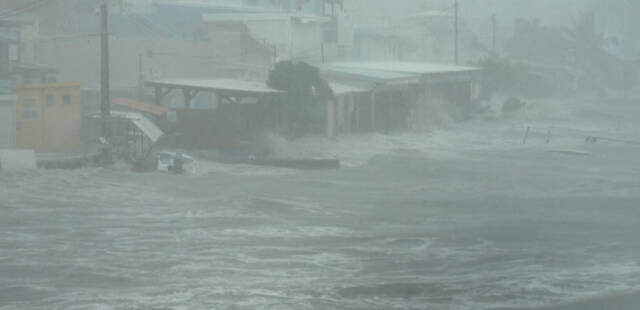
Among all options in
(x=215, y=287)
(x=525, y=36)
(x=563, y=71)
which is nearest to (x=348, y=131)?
(x=215, y=287)

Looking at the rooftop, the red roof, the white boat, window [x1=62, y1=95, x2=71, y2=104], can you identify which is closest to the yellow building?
window [x1=62, y1=95, x2=71, y2=104]

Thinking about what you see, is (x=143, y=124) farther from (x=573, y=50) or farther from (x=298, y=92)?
(x=573, y=50)

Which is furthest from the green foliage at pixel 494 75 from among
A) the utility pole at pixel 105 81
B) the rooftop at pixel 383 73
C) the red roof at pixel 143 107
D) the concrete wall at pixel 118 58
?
the utility pole at pixel 105 81

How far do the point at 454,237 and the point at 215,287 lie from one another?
4.56m

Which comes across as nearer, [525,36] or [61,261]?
[61,261]

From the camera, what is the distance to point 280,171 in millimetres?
23453

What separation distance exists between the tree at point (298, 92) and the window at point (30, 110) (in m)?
7.04

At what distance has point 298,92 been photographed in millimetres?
28438

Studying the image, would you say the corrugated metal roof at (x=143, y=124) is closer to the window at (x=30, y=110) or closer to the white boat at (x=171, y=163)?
the white boat at (x=171, y=163)

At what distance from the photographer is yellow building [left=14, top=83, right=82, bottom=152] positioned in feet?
75.5

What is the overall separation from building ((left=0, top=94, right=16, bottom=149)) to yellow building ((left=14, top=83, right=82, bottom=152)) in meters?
0.66

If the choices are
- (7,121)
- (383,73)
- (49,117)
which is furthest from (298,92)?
(7,121)

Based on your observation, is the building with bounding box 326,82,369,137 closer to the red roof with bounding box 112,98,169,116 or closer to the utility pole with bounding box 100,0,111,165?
the red roof with bounding box 112,98,169,116

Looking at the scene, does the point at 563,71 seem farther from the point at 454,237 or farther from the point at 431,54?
the point at 454,237
